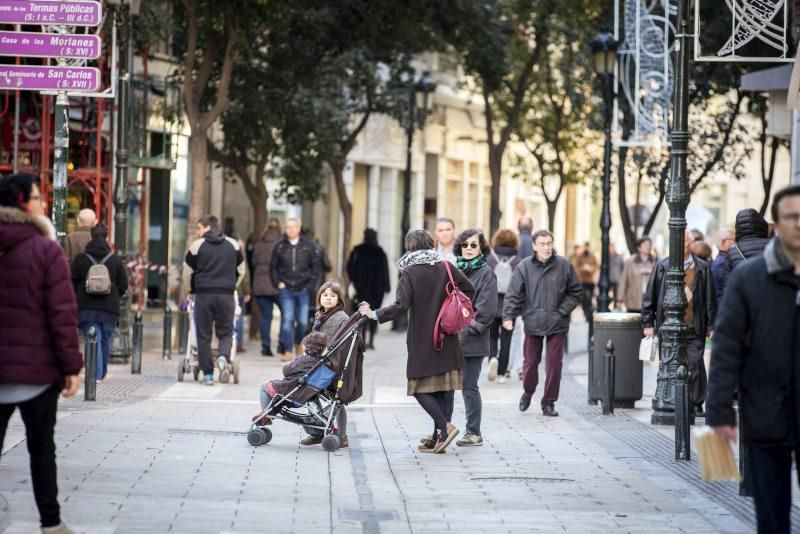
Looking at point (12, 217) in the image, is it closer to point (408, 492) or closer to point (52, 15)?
point (408, 492)

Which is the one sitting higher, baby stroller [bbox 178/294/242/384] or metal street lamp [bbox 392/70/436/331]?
metal street lamp [bbox 392/70/436/331]

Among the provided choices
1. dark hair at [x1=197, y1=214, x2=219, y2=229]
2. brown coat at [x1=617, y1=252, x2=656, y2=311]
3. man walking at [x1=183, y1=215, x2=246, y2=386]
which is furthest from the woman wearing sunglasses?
brown coat at [x1=617, y1=252, x2=656, y2=311]

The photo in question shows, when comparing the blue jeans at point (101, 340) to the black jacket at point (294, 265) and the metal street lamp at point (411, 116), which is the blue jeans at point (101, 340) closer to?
the black jacket at point (294, 265)

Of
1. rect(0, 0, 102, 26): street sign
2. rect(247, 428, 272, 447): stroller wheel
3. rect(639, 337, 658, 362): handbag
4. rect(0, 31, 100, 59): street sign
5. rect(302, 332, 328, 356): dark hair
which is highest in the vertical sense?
rect(0, 0, 102, 26): street sign

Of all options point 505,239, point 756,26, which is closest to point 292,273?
point 505,239

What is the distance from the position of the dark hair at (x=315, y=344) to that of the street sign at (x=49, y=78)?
335cm

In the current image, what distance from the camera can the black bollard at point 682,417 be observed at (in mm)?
11703

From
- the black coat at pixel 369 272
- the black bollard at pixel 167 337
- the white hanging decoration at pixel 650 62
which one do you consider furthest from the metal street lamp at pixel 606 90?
the black bollard at pixel 167 337

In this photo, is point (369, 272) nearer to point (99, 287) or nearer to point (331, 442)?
point (99, 287)

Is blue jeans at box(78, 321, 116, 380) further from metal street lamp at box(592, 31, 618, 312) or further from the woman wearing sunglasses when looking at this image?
metal street lamp at box(592, 31, 618, 312)

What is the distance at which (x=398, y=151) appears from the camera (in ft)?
150

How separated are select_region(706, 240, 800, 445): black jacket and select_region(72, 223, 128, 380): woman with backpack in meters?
11.5

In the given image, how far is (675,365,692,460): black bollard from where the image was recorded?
461 inches

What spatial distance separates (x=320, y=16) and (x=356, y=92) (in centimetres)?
537
